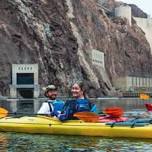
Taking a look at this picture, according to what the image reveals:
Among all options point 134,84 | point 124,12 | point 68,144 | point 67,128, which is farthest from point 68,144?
point 124,12

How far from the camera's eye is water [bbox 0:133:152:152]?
57.1ft

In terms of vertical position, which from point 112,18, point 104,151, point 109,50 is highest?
point 112,18

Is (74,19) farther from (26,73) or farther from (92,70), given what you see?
(26,73)

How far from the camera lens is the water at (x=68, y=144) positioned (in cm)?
1741

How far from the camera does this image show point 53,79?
336ft

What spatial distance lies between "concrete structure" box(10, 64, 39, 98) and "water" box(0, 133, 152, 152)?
75932 millimetres

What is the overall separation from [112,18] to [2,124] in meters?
159

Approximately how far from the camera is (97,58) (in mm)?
134500

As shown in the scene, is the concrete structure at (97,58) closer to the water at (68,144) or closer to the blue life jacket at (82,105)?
the blue life jacket at (82,105)

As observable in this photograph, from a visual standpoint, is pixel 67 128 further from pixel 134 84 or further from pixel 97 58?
pixel 134 84

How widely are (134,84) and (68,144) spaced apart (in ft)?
467

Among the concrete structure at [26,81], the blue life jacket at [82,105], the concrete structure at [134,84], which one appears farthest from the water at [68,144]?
the concrete structure at [134,84]

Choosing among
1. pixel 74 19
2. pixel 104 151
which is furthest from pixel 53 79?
pixel 104 151

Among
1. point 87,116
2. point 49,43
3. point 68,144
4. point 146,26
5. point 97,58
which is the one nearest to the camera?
point 68,144
